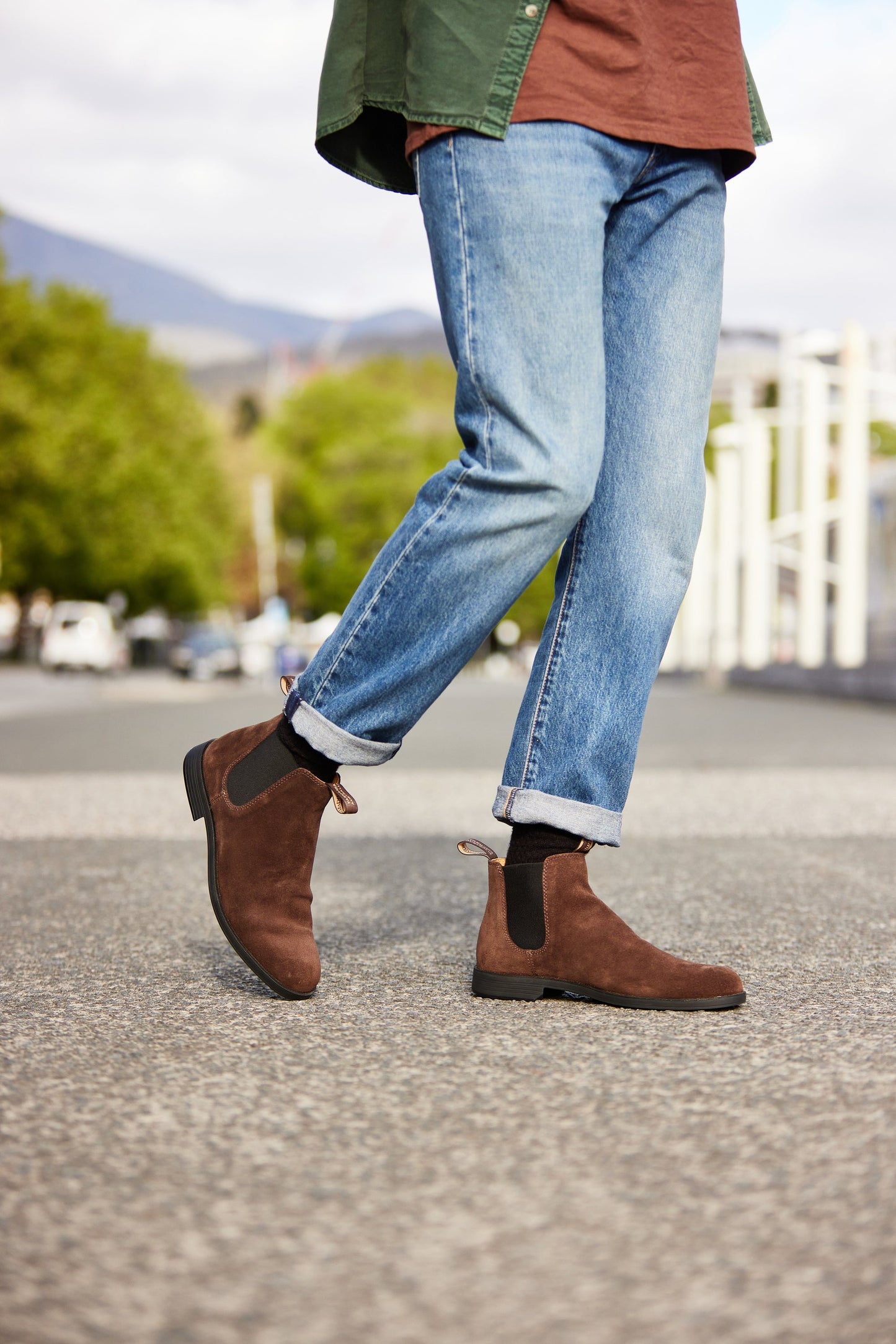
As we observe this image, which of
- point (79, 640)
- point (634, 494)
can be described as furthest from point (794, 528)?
point (79, 640)

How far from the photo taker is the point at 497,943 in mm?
2098

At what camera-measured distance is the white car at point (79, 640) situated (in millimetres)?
41156

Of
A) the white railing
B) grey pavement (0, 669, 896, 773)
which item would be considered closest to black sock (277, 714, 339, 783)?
grey pavement (0, 669, 896, 773)

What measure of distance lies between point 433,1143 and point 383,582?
821mm

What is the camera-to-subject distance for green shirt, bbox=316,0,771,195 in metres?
2.00

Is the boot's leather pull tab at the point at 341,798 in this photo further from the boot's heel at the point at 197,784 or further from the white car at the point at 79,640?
the white car at the point at 79,640

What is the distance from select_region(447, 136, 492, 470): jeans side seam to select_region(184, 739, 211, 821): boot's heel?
0.58m

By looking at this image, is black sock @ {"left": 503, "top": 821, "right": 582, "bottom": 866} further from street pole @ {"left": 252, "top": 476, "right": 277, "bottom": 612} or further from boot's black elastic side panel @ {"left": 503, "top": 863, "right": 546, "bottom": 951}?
street pole @ {"left": 252, "top": 476, "right": 277, "bottom": 612}

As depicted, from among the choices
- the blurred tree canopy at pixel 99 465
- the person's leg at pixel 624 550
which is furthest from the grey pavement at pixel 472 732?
the blurred tree canopy at pixel 99 465

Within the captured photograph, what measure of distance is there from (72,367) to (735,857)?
35.3 metres

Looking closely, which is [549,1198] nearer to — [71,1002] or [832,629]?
[71,1002]

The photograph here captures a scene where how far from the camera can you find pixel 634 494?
2.20 m

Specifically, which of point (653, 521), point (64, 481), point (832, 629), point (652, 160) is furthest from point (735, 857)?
point (64, 481)

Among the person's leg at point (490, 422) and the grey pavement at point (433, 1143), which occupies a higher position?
the person's leg at point (490, 422)
